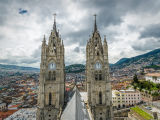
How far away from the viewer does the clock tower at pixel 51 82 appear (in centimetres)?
3064

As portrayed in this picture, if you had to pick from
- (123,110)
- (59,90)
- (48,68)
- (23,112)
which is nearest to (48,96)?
(59,90)

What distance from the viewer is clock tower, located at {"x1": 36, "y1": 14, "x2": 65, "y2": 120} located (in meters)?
30.6

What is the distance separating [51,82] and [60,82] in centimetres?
226

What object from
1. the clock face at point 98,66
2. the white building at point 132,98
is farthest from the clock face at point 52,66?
the white building at point 132,98

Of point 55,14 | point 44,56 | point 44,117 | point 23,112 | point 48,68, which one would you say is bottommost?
point 23,112

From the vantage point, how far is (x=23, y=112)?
5309 cm

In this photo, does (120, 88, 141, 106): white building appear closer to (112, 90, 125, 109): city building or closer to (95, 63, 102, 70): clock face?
(112, 90, 125, 109): city building

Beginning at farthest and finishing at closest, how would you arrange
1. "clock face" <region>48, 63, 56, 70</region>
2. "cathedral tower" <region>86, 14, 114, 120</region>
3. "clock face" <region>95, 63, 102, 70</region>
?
"clock face" <region>95, 63, 102, 70</region> < "clock face" <region>48, 63, 56, 70</region> < "cathedral tower" <region>86, 14, 114, 120</region>

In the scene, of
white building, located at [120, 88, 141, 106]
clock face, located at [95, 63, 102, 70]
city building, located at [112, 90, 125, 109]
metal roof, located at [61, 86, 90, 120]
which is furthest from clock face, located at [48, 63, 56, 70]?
white building, located at [120, 88, 141, 106]

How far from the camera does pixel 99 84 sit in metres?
32.5

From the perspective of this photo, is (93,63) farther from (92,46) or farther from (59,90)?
(59,90)

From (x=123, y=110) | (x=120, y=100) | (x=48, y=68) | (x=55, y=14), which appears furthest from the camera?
(x=120, y=100)

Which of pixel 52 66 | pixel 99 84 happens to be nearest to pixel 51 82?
pixel 52 66

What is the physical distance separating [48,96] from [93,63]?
14.3 metres
